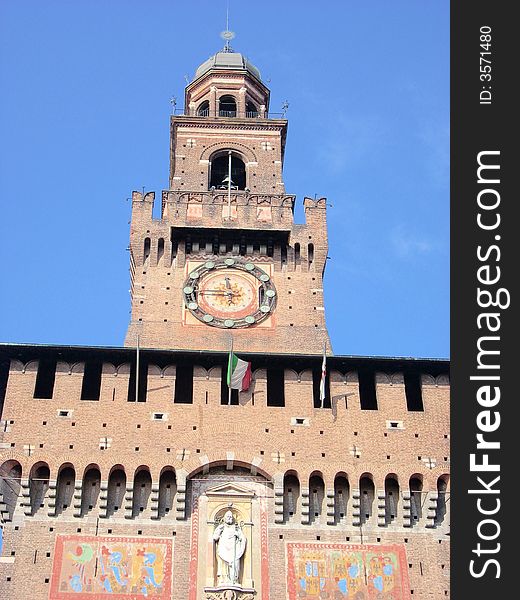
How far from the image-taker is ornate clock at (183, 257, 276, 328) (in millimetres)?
29594

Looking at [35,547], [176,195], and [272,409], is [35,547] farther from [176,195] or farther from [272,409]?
[176,195]

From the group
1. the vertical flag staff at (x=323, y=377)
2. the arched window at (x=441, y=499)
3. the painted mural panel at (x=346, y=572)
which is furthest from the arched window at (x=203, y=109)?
the painted mural panel at (x=346, y=572)

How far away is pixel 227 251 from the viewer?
3131 cm

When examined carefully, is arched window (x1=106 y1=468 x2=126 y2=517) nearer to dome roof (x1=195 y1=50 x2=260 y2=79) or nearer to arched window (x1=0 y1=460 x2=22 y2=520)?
arched window (x1=0 y1=460 x2=22 y2=520)

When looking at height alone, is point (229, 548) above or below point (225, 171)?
below

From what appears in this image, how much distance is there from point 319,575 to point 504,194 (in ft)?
31.0

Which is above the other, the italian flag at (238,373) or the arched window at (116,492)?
the italian flag at (238,373)

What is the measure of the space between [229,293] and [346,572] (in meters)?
8.51

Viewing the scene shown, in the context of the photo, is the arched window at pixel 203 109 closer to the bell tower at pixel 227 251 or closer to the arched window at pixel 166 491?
the bell tower at pixel 227 251

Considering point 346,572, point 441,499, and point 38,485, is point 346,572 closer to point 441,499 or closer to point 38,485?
point 441,499

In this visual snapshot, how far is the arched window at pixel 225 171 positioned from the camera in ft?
115

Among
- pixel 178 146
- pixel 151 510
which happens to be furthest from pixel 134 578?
pixel 178 146

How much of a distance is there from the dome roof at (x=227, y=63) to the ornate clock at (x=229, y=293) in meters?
9.71

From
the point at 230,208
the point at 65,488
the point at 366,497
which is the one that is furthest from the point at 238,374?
the point at 230,208
